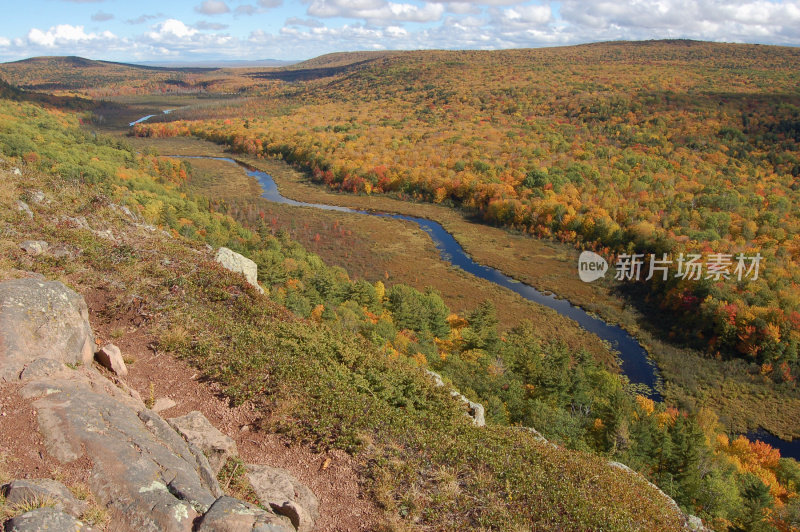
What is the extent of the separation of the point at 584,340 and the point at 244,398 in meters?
41.4

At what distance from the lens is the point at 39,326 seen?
30.2 ft

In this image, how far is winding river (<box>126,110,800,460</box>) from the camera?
3806cm

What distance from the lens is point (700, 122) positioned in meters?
112

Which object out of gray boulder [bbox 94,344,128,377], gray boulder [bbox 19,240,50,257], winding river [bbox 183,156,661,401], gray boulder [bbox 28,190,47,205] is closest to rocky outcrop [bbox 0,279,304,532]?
gray boulder [bbox 94,344,128,377]

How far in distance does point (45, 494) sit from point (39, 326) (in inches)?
178

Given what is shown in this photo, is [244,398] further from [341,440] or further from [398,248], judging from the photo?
[398,248]

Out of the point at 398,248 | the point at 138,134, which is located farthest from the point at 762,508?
the point at 138,134

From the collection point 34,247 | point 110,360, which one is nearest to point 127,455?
point 110,360

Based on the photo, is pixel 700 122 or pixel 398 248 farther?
pixel 700 122

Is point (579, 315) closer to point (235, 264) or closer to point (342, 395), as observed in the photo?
point (235, 264)

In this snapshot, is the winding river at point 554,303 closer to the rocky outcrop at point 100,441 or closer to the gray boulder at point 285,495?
the gray boulder at point 285,495

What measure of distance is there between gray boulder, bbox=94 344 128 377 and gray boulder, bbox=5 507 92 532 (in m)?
5.44

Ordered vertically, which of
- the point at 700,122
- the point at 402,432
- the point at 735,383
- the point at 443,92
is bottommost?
the point at 735,383

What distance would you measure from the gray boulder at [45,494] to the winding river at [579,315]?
4128cm
